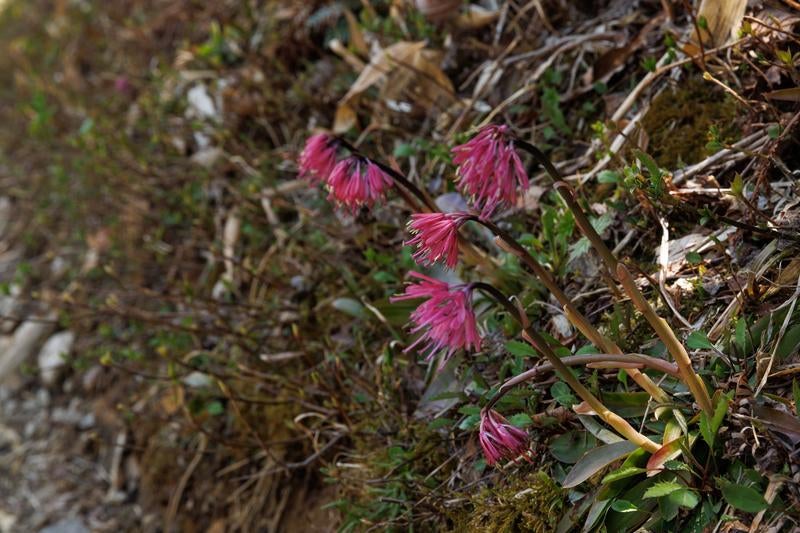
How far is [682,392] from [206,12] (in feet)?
12.3

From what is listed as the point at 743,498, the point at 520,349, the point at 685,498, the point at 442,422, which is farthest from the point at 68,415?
the point at 743,498

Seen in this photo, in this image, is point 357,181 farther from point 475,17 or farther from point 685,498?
point 475,17

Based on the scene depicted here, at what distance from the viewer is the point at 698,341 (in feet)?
5.54

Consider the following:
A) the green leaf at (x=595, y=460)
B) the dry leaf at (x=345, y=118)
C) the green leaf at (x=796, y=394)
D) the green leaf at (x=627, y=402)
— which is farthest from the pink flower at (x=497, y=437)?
the dry leaf at (x=345, y=118)

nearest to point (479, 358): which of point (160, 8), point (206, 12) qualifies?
point (206, 12)

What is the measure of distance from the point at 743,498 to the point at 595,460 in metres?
0.31

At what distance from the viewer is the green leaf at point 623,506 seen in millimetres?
1568

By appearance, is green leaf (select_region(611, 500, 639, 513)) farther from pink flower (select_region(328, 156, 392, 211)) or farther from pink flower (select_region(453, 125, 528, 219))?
pink flower (select_region(328, 156, 392, 211))

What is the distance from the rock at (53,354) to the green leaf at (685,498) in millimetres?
3419

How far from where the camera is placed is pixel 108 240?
4.27 meters

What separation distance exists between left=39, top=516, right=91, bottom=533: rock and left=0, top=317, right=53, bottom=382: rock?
1.19 meters

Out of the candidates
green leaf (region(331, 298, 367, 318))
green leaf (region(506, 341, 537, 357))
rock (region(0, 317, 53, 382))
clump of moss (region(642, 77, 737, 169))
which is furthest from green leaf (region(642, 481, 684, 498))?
rock (region(0, 317, 53, 382))

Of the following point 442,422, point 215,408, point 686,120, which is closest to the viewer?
point 442,422

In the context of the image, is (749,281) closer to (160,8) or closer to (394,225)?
(394,225)
